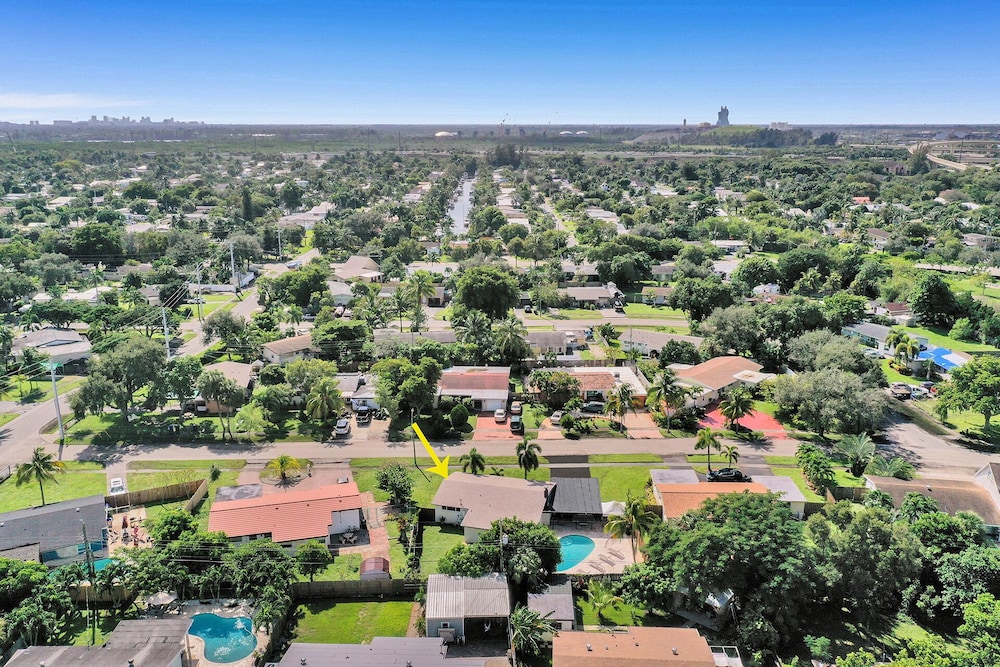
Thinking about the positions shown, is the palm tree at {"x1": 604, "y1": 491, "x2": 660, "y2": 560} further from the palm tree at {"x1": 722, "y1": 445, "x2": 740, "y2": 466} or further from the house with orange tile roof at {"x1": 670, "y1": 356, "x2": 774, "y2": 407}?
the house with orange tile roof at {"x1": 670, "y1": 356, "x2": 774, "y2": 407}

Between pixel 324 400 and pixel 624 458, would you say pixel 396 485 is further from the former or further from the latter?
pixel 624 458

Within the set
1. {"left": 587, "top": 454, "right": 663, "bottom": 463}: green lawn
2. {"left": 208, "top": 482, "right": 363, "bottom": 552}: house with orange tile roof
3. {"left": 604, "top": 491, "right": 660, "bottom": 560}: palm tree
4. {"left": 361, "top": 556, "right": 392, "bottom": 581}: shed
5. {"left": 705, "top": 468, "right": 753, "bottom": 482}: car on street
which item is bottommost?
{"left": 587, "top": 454, "right": 663, "bottom": 463}: green lawn

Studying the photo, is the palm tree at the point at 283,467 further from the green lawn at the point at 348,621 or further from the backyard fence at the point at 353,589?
the green lawn at the point at 348,621

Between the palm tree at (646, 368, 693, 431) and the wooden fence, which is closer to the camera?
the wooden fence

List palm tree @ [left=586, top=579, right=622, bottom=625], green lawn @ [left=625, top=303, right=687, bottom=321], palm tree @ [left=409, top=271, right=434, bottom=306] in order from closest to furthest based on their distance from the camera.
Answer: palm tree @ [left=586, top=579, right=622, bottom=625] → palm tree @ [left=409, top=271, right=434, bottom=306] → green lawn @ [left=625, top=303, right=687, bottom=321]

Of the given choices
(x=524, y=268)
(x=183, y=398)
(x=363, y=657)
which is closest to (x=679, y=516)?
(x=363, y=657)

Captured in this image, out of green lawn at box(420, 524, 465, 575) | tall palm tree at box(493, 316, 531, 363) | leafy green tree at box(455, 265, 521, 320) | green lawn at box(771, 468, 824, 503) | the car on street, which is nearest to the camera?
green lawn at box(420, 524, 465, 575)

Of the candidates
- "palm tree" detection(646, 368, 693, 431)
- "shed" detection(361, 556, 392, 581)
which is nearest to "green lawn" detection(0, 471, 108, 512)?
"shed" detection(361, 556, 392, 581)

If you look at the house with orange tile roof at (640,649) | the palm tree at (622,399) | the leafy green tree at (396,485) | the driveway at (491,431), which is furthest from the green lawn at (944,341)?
the leafy green tree at (396,485)
